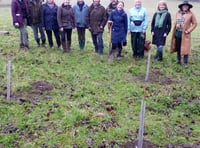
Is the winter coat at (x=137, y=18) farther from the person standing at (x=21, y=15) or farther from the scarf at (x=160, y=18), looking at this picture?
the person standing at (x=21, y=15)

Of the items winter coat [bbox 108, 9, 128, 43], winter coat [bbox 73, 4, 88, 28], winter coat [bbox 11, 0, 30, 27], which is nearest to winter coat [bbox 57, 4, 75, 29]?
winter coat [bbox 73, 4, 88, 28]

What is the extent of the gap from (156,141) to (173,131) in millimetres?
584

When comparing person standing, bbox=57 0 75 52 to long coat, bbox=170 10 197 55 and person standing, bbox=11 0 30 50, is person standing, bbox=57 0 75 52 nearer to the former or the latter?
person standing, bbox=11 0 30 50

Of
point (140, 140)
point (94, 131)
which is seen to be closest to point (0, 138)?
point (94, 131)

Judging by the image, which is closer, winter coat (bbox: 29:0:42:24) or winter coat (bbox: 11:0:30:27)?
winter coat (bbox: 11:0:30:27)

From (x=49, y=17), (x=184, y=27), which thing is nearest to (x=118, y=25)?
(x=184, y=27)

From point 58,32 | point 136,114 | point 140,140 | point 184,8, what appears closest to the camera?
point 140,140

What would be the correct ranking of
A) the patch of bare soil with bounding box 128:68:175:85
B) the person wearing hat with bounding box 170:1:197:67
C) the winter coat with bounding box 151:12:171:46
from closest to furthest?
the patch of bare soil with bounding box 128:68:175:85
the person wearing hat with bounding box 170:1:197:67
the winter coat with bounding box 151:12:171:46

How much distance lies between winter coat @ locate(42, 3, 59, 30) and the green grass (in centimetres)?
87

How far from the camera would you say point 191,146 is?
6.46 m

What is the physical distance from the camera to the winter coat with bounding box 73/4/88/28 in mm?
12070

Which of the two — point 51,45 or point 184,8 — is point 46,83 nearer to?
point 51,45

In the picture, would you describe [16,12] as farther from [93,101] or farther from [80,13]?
[93,101]

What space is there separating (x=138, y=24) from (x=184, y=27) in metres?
1.43
